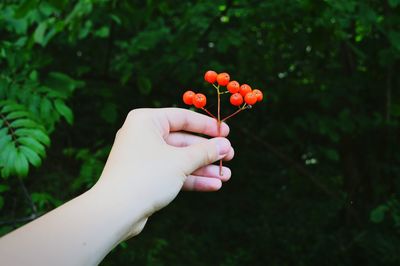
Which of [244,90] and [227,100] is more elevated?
[244,90]

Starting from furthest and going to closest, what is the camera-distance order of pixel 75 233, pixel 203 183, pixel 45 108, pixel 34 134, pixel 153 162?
pixel 45 108 < pixel 34 134 < pixel 203 183 < pixel 153 162 < pixel 75 233

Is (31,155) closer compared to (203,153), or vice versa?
(203,153)

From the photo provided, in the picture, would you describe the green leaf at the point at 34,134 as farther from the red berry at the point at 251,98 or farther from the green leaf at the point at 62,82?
the red berry at the point at 251,98

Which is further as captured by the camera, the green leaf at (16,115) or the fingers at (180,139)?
the green leaf at (16,115)

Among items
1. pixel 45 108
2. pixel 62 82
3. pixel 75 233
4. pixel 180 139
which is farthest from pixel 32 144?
pixel 75 233

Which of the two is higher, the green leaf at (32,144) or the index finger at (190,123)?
the index finger at (190,123)

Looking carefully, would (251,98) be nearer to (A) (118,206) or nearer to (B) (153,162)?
(B) (153,162)

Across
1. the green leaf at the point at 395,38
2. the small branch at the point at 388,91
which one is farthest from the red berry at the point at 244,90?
the small branch at the point at 388,91
